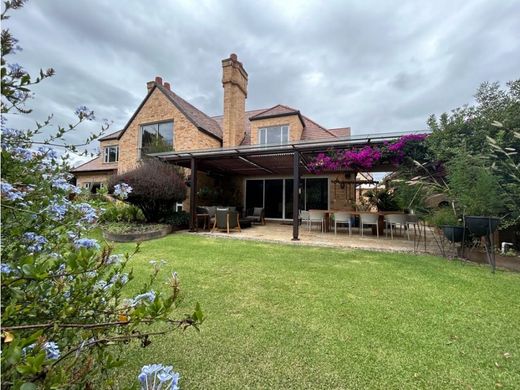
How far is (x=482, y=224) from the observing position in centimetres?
476

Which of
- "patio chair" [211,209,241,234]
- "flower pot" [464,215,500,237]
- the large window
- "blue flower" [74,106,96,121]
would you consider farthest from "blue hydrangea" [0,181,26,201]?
the large window

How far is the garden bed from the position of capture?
306 inches

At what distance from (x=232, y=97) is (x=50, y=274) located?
1410cm

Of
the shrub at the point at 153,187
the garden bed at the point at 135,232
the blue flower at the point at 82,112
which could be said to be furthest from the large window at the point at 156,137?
the blue flower at the point at 82,112

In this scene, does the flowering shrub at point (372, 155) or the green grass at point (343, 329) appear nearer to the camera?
the green grass at point (343, 329)

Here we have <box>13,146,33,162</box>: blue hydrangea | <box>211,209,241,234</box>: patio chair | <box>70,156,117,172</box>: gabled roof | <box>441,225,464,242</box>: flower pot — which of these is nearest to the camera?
<box>13,146,33,162</box>: blue hydrangea

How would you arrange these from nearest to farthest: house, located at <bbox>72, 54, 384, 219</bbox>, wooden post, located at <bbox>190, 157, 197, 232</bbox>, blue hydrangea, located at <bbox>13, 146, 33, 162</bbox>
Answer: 1. blue hydrangea, located at <bbox>13, 146, 33, 162</bbox>
2. wooden post, located at <bbox>190, 157, 197, 232</bbox>
3. house, located at <bbox>72, 54, 384, 219</bbox>

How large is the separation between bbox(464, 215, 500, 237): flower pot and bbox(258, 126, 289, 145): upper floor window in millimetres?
9518

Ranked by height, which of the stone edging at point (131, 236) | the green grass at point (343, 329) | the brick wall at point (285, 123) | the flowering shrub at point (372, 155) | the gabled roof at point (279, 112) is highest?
the gabled roof at point (279, 112)

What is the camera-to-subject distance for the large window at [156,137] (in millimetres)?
13909

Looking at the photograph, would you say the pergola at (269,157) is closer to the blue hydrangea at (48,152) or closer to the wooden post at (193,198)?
the wooden post at (193,198)

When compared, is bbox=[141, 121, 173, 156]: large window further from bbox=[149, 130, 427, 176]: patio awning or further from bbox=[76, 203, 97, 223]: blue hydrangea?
bbox=[76, 203, 97, 223]: blue hydrangea

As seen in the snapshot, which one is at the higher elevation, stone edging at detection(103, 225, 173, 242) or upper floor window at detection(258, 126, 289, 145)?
upper floor window at detection(258, 126, 289, 145)

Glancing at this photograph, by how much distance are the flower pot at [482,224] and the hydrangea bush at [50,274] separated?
19.0ft
